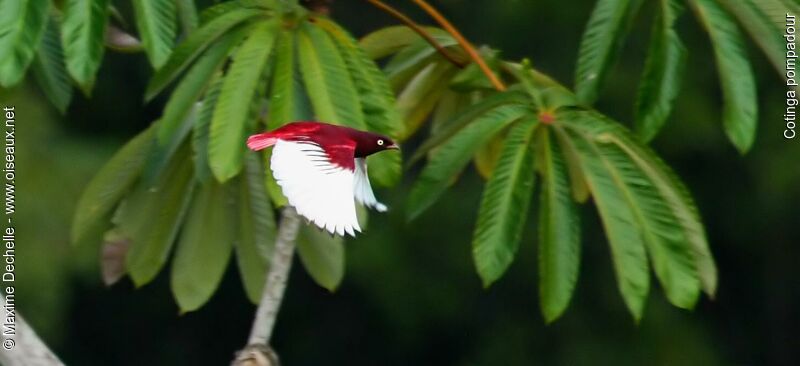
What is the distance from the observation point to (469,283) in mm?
4086

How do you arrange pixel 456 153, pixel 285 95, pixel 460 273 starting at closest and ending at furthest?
pixel 285 95, pixel 456 153, pixel 460 273

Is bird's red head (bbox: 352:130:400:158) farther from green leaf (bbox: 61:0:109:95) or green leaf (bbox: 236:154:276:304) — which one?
green leaf (bbox: 236:154:276:304)

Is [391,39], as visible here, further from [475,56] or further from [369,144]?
[369,144]

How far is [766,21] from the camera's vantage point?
5.04ft

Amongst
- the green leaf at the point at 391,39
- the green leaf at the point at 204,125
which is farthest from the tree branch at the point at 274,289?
the green leaf at the point at 391,39

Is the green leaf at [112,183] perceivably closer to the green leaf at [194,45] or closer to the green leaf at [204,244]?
the green leaf at [204,244]

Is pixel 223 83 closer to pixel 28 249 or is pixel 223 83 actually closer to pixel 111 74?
pixel 28 249

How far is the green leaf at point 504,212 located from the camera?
1.49m

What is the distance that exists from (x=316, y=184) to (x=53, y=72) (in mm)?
605

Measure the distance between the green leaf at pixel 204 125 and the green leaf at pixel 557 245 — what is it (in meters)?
0.39

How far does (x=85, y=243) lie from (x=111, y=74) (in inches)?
19.8

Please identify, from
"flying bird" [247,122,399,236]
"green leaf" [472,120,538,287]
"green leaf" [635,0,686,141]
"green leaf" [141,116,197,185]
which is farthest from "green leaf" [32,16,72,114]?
"green leaf" [635,0,686,141]

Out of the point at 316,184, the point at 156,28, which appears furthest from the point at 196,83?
the point at 316,184

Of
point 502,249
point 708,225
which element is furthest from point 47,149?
point 502,249
